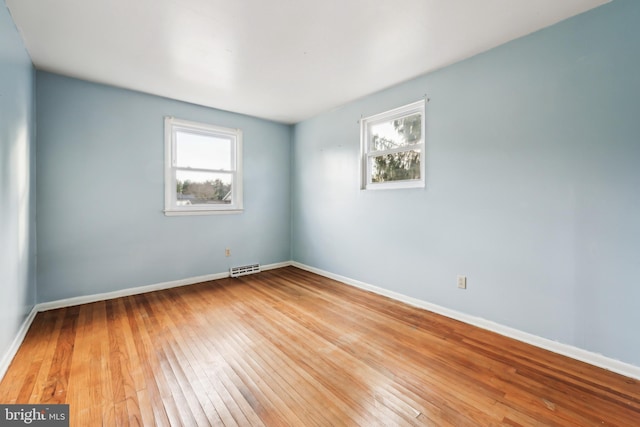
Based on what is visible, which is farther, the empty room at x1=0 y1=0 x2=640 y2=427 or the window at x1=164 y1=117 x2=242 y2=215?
the window at x1=164 y1=117 x2=242 y2=215

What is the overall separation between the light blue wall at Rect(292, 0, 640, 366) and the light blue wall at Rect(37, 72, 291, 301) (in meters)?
2.70

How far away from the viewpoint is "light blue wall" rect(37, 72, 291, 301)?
9.68 ft

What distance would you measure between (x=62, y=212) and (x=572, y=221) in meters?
4.87

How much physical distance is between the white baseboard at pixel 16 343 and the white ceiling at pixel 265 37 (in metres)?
2.49

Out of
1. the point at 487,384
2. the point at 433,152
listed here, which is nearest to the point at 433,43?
the point at 433,152

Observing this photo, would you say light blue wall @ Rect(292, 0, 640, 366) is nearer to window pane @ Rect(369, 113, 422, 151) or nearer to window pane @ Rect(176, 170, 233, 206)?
window pane @ Rect(369, 113, 422, 151)

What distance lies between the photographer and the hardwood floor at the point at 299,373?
4.90ft

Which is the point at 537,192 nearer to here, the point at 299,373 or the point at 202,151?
the point at 299,373

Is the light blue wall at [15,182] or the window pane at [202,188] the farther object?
the window pane at [202,188]

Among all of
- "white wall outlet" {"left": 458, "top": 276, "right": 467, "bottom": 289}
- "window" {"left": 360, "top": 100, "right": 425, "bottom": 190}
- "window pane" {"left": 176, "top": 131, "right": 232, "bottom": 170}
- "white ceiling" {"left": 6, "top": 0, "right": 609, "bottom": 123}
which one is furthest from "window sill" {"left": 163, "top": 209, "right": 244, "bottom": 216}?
"white wall outlet" {"left": 458, "top": 276, "right": 467, "bottom": 289}

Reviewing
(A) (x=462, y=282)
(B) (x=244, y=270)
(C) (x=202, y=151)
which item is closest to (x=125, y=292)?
(B) (x=244, y=270)

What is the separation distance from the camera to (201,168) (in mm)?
4000

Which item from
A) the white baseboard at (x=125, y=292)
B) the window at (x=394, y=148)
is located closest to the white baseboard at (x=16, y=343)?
the white baseboard at (x=125, y=292)

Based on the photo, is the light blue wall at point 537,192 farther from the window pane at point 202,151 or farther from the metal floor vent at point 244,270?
the window pane at point 202,151
